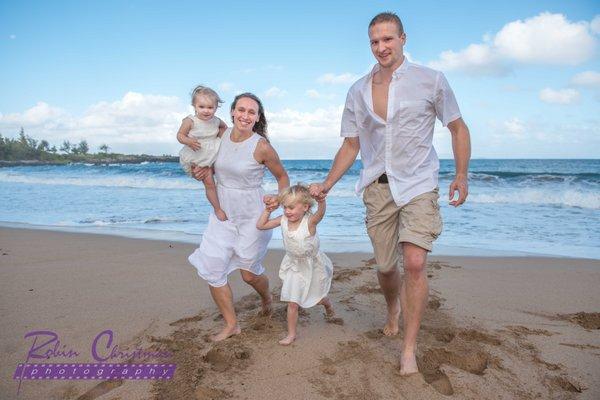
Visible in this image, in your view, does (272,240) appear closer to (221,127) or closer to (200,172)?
(221,127)

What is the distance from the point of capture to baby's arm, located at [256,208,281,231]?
11.3 feet

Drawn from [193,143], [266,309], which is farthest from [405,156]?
[266,309]

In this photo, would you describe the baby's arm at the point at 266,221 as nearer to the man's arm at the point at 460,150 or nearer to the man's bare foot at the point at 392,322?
the man's bare foot at the point at 392,322

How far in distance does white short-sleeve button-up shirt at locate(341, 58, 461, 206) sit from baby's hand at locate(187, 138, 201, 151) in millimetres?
1364

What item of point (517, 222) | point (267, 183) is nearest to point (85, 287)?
point (517, 222)

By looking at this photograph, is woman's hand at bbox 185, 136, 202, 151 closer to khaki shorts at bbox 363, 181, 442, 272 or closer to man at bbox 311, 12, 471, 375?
man at bbox 311, 12, 471, 375

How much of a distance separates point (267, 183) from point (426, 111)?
19099mm

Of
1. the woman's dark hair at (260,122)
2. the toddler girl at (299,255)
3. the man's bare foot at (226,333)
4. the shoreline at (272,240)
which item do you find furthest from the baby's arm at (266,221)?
the shoreline at (272,240)

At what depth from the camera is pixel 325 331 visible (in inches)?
137

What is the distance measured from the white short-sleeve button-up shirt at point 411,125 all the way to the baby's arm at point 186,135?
138 cm

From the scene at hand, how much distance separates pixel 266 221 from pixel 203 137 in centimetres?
88

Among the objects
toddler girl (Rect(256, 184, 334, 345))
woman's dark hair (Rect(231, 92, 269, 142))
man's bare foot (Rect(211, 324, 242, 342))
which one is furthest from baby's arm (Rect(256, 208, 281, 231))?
man's bare foot (Rect(211, 324, 242, 342))

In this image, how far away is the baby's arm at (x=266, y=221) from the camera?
3.45m

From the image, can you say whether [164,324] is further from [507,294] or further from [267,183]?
[267,183]
